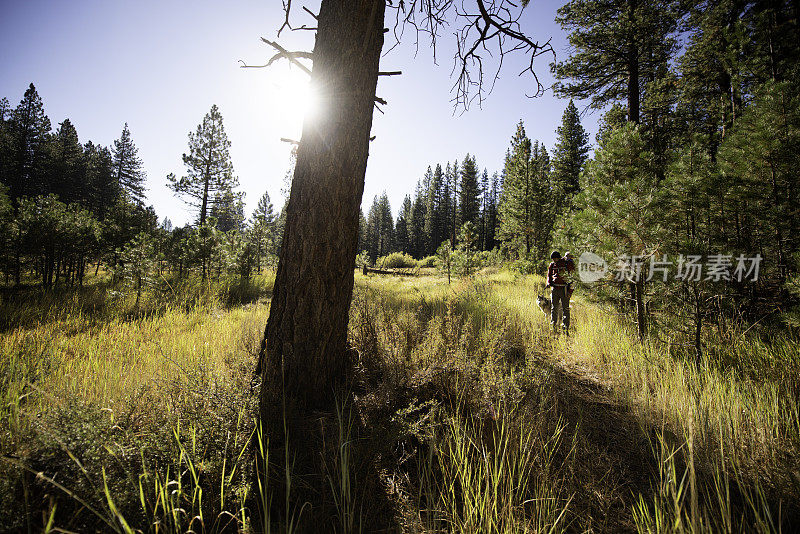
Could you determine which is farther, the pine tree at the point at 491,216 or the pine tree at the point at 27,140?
the pine tree at the point at 491,216

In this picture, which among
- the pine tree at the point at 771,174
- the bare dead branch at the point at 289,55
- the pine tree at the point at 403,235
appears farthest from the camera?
the pine tree at the point at 403,235

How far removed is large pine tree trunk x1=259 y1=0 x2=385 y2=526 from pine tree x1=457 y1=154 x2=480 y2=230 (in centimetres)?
4301

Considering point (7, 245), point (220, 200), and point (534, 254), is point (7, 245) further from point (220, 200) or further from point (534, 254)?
point (534, 254)

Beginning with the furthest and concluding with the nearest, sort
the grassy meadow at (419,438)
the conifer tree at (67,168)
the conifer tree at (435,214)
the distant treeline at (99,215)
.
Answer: the conifer tree at (435,214) → the conifer tree at (67,168) → the distant treeline at (99,215) → the grassy meadow at (419,438)

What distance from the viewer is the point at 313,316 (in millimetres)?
2188

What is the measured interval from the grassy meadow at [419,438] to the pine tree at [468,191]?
1667 inches

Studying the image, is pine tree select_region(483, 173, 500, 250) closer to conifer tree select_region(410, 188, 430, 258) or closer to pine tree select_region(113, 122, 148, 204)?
conifer tree select_region(410, 188, 430, 258)

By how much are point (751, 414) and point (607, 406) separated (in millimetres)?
1023

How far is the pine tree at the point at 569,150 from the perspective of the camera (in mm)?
24141

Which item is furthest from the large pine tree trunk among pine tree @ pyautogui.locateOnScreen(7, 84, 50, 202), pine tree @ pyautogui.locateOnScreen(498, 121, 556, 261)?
pine tree @ pyautogui.locateOnScreen(7, 84, 50, 202)

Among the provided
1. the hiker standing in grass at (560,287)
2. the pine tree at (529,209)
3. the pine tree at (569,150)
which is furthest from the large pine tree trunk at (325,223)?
the pine tree at (569,150)

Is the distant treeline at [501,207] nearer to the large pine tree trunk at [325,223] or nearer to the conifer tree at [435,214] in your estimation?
the conifer tree at [435,214]

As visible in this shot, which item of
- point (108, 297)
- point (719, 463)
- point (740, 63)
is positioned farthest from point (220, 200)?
point (740, 63)

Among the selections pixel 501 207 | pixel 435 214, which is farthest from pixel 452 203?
pixel 501 207
